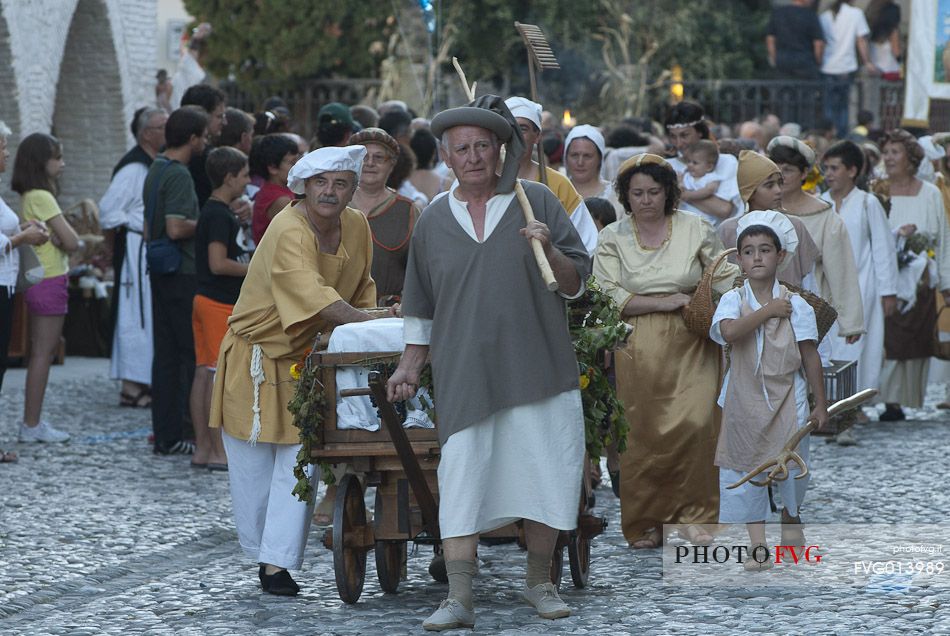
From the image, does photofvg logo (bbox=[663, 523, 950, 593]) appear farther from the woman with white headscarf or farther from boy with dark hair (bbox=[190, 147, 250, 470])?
boy with dark hair (bbox=[190, 147, 250, 470])

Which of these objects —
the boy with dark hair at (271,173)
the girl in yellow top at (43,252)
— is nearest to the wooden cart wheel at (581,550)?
the boy with dark hair at (271,173)

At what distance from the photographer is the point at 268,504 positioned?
7.11 metres

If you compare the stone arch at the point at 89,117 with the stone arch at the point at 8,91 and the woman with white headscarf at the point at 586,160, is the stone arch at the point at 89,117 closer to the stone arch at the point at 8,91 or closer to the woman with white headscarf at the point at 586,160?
the stone arch at the point at 8,91

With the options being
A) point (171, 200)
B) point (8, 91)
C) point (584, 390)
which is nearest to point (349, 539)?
point (584, 390)

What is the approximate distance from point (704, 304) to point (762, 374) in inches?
20.1

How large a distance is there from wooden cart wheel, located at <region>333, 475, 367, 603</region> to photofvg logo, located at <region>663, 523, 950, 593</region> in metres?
1.32

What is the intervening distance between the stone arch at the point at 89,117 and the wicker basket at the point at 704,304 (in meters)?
11.5

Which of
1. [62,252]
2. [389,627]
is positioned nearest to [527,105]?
[389,627]

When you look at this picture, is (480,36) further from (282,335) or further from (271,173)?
(282,335)

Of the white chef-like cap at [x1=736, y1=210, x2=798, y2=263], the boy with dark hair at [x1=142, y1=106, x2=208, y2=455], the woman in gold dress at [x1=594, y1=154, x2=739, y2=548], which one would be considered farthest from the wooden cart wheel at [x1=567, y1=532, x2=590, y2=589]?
the boy with dark hair at [x1=142, y1=106, x2=208, y2=455]

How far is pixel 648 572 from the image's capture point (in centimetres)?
748

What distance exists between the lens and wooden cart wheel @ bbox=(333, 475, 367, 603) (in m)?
→ 6.68

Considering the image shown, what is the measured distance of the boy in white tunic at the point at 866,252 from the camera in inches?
440

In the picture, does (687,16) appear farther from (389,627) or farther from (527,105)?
(389,627)
